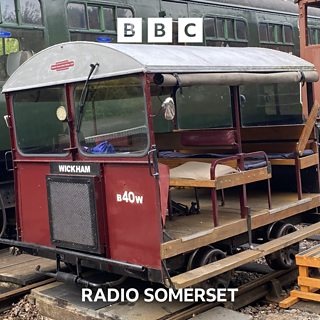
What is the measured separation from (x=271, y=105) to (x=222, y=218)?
5.19m

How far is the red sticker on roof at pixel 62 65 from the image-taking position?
16.0ft

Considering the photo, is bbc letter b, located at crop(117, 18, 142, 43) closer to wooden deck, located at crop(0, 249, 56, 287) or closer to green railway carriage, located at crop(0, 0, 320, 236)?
green railway carriage, located at crop(0, 0, 320, 236)

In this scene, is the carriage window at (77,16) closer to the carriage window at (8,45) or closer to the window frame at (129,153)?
the carriage window at (8,45)

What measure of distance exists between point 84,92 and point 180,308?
1979 millimetres

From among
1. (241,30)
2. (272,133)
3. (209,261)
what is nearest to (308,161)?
(272,133)

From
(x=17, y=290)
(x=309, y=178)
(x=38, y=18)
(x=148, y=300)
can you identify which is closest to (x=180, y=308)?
(x=148, y=300)

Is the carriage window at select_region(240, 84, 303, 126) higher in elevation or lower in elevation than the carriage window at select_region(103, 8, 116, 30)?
lower

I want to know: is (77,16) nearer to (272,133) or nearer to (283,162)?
(272,133)

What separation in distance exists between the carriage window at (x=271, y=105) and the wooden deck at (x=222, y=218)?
11.3 ft

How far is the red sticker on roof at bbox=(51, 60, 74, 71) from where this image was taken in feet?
16.0

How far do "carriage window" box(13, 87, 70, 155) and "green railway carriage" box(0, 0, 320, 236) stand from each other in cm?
56

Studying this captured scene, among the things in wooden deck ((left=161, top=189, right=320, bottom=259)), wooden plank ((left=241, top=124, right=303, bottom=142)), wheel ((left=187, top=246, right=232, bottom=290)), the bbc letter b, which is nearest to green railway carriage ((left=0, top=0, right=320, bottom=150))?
the bbc letter b

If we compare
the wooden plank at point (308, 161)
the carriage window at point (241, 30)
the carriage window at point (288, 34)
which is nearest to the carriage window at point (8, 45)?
the wooden plank at point (308, 161)

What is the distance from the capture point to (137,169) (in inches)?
174
